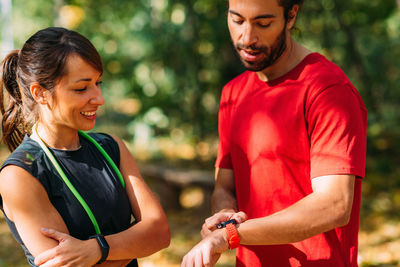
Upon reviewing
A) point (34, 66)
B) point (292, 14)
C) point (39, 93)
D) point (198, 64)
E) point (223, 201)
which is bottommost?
point (223, 201)

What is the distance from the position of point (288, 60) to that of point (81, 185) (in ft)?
3.27

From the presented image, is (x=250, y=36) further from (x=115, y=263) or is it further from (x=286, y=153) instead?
(x=115, y=263)

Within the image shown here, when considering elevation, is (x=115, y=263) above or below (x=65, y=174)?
below

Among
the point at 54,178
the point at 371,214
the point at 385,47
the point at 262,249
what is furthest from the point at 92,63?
the point at 385,47

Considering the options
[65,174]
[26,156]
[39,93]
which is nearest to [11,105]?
[39,93]

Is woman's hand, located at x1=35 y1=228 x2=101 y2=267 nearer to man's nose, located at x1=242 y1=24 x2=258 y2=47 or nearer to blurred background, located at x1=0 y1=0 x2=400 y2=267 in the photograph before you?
man's nose, located at x1=242 y1=24 x2=258 y2=47

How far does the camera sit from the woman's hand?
1.71 meters

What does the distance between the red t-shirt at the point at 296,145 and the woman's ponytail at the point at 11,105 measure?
94cm

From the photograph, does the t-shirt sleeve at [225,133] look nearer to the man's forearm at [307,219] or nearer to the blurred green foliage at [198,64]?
the man's forearm at [307,219]

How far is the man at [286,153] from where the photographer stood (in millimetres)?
1695

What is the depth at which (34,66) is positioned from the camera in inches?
74.0

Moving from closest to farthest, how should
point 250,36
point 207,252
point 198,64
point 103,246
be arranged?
point 207,252 < point 103,246 < point 250,36 < point 198,64

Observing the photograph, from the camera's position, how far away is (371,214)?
6.47 metres

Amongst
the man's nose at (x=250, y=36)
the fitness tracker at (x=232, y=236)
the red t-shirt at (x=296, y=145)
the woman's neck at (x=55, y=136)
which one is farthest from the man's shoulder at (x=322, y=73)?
the woman's neck at (x=55, y=136)
